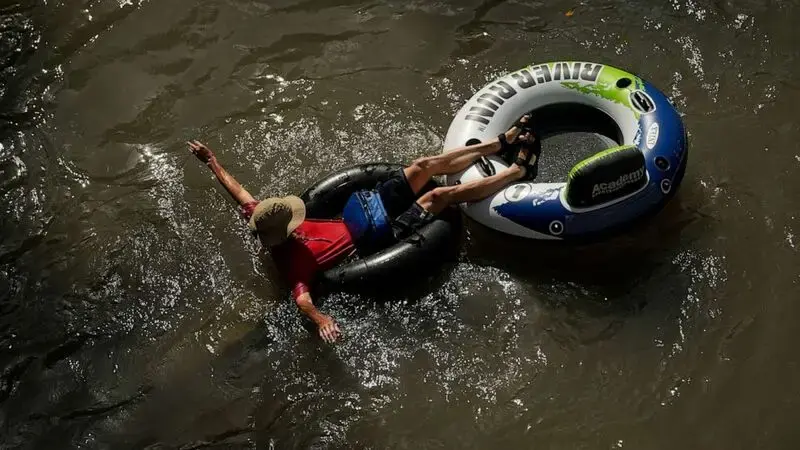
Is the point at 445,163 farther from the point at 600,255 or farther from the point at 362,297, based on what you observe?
the point at 600,255

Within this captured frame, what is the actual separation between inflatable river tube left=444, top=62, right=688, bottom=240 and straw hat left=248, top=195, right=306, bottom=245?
1.03 m

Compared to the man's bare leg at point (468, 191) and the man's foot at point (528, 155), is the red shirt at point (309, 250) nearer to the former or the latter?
the man's bare leg at point (468, 191)

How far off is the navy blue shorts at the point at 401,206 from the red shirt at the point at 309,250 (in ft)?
0.99

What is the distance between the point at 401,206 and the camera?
4352 millimetres

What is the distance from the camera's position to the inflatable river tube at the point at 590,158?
3955 mm

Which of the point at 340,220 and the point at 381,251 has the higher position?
the point at 340,220

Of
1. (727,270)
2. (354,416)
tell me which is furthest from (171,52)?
(727,270)

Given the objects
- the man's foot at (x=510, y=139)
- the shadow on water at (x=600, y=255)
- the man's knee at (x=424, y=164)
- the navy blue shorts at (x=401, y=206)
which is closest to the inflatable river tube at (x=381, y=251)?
the navy blue shorts at (x=401, y=206)

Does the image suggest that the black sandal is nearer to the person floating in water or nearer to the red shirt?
the person floating in water

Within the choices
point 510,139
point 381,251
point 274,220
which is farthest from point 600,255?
point 274,220

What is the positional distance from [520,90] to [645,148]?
2.89ft

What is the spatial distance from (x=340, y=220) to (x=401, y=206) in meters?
0.39

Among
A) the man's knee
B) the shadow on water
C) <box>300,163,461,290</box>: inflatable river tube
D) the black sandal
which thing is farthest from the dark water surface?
the man's knee

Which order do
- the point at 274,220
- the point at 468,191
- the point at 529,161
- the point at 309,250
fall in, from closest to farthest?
the point at 274,220 < the point at 309,250 < the point at 468,191 < the point at 529,161
